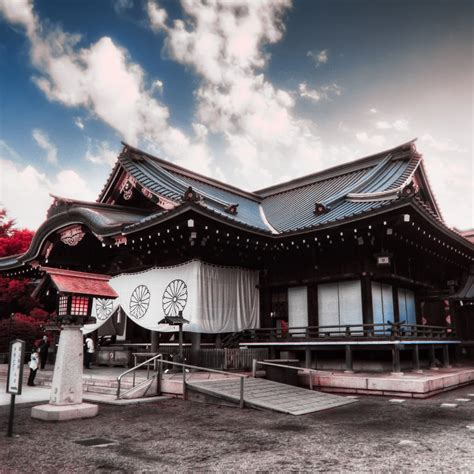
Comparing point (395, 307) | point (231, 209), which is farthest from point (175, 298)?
point (395, 307)

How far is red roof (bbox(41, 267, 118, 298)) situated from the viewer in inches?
365

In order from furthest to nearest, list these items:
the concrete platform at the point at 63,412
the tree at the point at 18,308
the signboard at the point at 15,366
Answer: the tree at the point at 18,308 → the concrete platform at the point at 63,412 → the signboard at the point at 15,366

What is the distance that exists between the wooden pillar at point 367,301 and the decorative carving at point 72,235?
1029cm

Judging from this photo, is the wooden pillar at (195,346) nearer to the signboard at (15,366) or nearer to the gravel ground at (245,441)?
the gravel ground at (245,441)

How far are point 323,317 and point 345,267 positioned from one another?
1.99 m

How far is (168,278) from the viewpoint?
15469 mm

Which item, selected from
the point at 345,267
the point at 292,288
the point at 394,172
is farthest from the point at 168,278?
the point at 394,172

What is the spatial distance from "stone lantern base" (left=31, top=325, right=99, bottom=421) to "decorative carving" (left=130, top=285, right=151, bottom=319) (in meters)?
6.61

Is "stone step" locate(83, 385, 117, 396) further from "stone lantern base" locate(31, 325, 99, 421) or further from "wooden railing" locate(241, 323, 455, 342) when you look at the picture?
"wooden railing" locate(241, 323, 455, 342)

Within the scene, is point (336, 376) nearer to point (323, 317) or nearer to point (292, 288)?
point (323, 317)

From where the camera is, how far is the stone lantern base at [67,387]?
27.1ft

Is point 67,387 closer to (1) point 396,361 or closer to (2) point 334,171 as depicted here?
(1) point 396,361

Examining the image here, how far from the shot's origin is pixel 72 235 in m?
16.5

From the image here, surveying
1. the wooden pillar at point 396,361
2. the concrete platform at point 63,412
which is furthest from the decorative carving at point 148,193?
the wooden pillar at point 396,361
